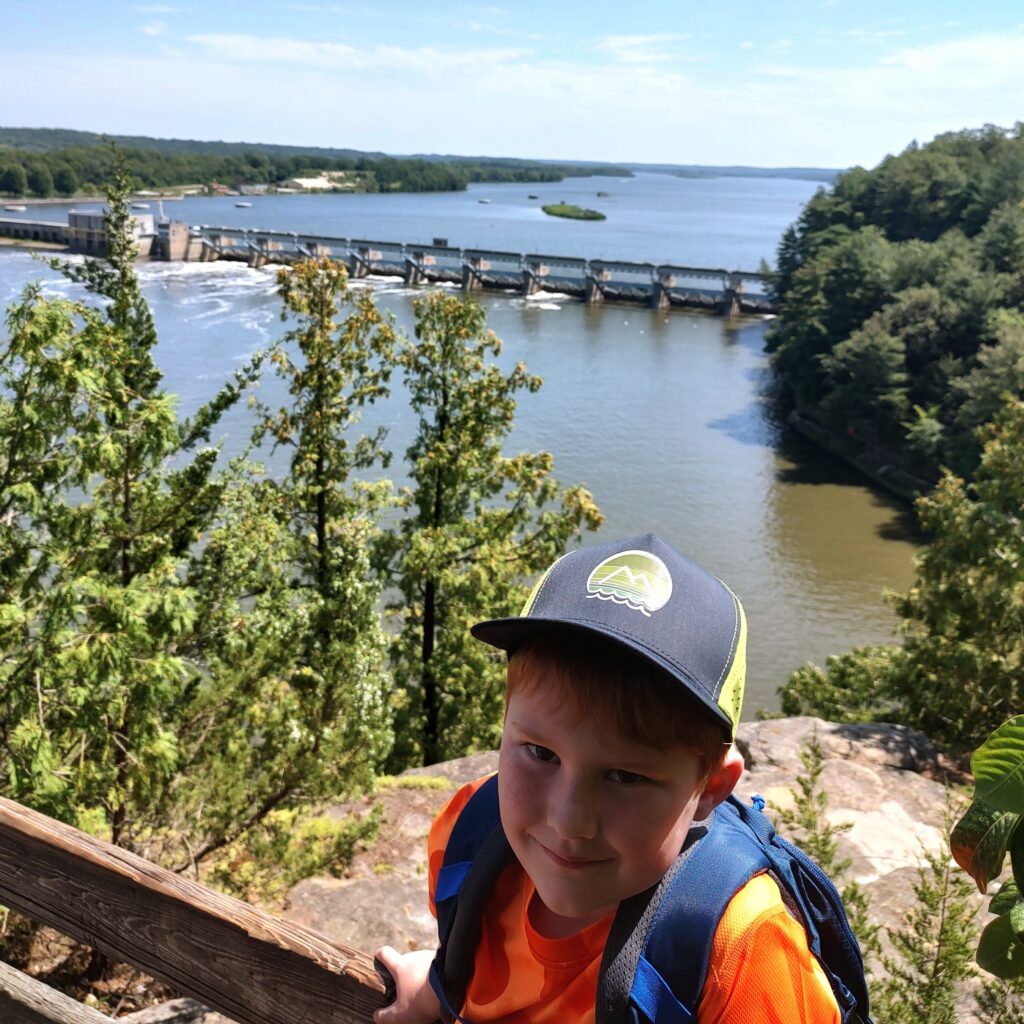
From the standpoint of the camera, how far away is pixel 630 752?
1.30m

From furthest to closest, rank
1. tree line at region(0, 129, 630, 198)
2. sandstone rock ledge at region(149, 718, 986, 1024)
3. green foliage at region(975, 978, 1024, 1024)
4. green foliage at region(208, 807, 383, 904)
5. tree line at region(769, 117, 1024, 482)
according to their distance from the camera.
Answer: tree line at region(0, 129, 630, 198) < tree line at region(769, 117, 1024, 482) < green foliage at region(208, 807, 383, 904) < sandstone rock ledge at region(149, 718, 986, 1024) < green foliage at region(975, 978, 1024, 1024)

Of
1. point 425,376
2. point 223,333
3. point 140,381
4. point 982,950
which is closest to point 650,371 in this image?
point 223,333

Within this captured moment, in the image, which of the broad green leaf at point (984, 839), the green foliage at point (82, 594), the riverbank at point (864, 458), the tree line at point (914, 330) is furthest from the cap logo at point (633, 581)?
the riverbank at point (864, 458)

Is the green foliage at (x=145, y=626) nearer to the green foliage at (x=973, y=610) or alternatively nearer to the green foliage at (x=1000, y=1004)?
the green foliage at (x=1000, y=1004)

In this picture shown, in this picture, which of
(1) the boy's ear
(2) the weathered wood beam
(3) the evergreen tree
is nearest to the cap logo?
(1) the boy's ear

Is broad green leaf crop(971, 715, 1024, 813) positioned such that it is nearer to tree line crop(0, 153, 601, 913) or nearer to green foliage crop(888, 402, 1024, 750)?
tree line crop(0, 153, 601, 913)

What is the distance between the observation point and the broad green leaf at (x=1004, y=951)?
1697 millimetres

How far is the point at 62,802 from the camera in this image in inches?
200

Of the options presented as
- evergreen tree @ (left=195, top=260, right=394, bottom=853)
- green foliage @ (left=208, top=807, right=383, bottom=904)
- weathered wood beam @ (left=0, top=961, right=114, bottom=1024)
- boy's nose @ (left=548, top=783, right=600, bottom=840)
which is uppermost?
boy's nose @ (left=548, top=783, right=600, bottom=840)

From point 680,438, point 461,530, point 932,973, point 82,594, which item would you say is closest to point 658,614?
point 932,973

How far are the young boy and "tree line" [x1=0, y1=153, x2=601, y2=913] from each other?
4.22 meters

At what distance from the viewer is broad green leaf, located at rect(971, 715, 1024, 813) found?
1.41 meters

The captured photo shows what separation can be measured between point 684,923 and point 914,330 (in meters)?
43.2

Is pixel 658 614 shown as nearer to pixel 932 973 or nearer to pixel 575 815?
pixel 575 815
